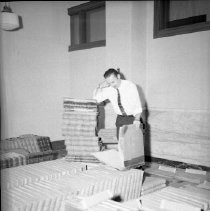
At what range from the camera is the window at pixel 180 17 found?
429 centimetres

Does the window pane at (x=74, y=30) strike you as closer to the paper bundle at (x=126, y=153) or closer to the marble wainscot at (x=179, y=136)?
the marble wainscot at (x=179, y=136)

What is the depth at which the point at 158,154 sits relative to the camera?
4.82 metres

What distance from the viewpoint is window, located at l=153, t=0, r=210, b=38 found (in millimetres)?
4285

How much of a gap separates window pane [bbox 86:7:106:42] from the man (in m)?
2.16

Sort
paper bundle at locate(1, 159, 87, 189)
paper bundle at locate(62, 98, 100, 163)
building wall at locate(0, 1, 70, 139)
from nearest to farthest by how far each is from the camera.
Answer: paper bundle at locate(1, 159, 87, 189) < paper bundle at locate(62, 98, 100, 163) < building wall at locate(0, 1, 70, 139)

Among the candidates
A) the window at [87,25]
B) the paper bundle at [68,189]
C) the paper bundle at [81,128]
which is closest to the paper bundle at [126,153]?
the paper bundle at [68,189]

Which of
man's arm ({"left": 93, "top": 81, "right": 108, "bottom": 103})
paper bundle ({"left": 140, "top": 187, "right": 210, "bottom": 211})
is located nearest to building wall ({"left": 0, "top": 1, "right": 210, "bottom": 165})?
man's arm ({"left": 93, "top": 81, "right": 108, "bottom": 103})

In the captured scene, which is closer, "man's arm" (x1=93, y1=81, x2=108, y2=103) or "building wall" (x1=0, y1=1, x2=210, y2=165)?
"man's arm" (x1=93, y1=81, x2=108, y2=103)

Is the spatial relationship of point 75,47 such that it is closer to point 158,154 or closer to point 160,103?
point 160,103

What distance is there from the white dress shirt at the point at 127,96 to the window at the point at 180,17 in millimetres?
1405

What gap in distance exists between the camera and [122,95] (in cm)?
389

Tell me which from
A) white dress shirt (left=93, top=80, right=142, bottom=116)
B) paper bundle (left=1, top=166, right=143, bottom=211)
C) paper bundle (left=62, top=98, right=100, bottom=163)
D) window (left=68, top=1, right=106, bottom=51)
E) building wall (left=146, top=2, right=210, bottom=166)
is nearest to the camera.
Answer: paper bundle (left=1, top=166, right=143, bottom=211)

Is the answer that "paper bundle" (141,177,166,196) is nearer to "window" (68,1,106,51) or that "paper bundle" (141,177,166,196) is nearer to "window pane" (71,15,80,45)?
"window" (68,1,106,51)

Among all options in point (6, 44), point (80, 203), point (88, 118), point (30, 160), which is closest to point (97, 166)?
point (88, 118)
